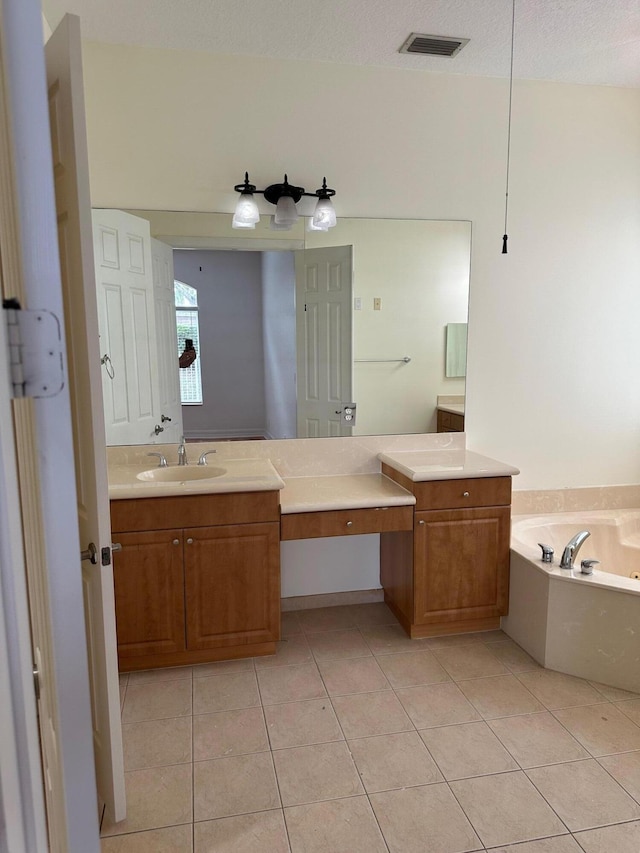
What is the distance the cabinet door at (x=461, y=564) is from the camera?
105 inches

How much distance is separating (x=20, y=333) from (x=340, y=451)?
7.86ft

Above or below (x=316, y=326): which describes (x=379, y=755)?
below

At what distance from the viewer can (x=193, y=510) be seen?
2412 mm

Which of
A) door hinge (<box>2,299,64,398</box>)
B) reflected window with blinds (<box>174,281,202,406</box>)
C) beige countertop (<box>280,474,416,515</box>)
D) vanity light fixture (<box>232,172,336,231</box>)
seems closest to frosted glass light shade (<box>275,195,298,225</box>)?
vanity light fixture (<box>232,172,336,231</box>)

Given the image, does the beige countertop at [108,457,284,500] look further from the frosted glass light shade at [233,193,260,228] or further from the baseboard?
the frosted glass light shade at [233,193,260,228]

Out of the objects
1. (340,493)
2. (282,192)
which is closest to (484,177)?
(282,192)

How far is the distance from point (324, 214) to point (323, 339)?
0.61 metres

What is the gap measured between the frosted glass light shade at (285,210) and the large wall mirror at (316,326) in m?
0.07

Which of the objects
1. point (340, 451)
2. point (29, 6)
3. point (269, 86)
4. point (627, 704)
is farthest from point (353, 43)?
point (627, 704)

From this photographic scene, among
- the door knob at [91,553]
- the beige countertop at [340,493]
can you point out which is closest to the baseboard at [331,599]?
the beige countertop at [340,493]

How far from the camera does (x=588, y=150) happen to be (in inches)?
122

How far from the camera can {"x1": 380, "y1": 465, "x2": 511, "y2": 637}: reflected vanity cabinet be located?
2664 mm

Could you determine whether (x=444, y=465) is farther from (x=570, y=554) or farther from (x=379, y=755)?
(x=379, y=755)

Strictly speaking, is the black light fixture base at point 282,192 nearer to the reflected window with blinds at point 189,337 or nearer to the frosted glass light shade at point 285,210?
the frosted glass light shade at point 285,210
